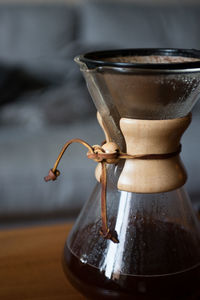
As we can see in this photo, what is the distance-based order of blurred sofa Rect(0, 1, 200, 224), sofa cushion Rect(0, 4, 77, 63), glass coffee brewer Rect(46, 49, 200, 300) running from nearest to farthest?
glass coffee brewer Rect(46, 49, 200, 300) < blurred sofa Rect(0, 1, 200, 224) < sofa cushion Rect(0, 4, 77, 63)

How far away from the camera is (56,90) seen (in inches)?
48.5

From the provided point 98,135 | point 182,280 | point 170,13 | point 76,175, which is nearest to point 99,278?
point 182,280

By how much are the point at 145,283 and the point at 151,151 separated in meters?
0.12

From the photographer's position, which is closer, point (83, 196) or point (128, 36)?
point (83, 196)

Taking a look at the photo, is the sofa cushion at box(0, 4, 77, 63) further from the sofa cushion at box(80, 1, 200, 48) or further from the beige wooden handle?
the beige wooden handle

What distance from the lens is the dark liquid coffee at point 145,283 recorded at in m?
0.38

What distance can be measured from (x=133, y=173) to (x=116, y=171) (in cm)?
2

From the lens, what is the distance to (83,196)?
1.01 metres

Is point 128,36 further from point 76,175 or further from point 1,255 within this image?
point 1,255

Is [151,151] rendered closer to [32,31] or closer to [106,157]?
[106,157]

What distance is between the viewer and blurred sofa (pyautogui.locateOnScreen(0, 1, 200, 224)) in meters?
1.00

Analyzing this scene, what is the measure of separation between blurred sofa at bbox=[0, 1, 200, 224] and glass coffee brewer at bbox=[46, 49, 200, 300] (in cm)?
57

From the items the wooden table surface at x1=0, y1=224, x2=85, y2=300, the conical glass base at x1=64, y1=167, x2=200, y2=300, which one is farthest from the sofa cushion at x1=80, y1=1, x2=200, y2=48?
the conical glass base at x1=64, y1=167, x2=200, y2=300

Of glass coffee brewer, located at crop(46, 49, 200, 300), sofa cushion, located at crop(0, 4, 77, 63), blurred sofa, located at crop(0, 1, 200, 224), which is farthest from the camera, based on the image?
sofa cushion, located at crop(0, 4, 77, 63)
